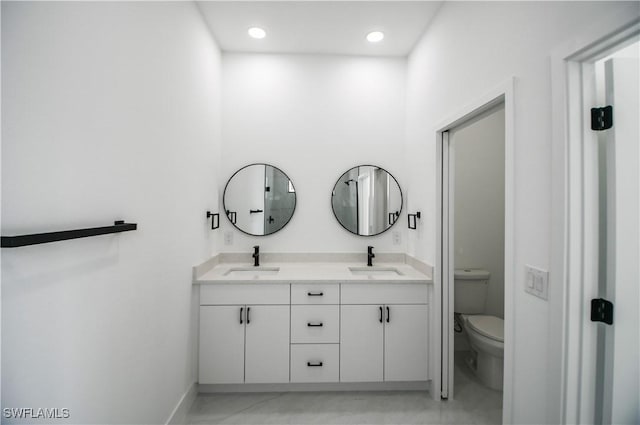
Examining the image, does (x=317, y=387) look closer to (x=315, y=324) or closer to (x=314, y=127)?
(x=315, y=324)

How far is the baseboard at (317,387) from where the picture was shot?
192cm

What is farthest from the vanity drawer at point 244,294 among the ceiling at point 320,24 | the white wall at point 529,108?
the ceiling at point 320,24

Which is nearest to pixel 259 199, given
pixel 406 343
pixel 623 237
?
pixel 406 343

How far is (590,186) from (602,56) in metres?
0.43

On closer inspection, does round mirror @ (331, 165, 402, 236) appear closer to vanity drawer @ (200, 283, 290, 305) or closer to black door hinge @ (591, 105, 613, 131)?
vanity drawer @ (200, 283, 290, 305)

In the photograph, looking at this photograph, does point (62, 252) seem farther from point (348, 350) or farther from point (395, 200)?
point (395, 200)

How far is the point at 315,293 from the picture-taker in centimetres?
191

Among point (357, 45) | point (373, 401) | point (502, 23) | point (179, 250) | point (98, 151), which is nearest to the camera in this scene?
point (98, 151)

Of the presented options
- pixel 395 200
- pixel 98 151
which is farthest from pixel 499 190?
pixel 98 151

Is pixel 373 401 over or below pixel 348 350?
below

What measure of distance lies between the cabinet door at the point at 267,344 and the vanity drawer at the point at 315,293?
0.14 meters

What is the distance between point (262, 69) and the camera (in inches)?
95.0

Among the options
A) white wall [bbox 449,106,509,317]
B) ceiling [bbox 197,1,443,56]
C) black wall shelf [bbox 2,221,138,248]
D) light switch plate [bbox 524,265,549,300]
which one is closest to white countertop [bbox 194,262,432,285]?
white wall [bbox 449,106,509,317]

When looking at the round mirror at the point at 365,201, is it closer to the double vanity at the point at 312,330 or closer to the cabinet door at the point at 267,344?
the double vanity at the point at 312,330
